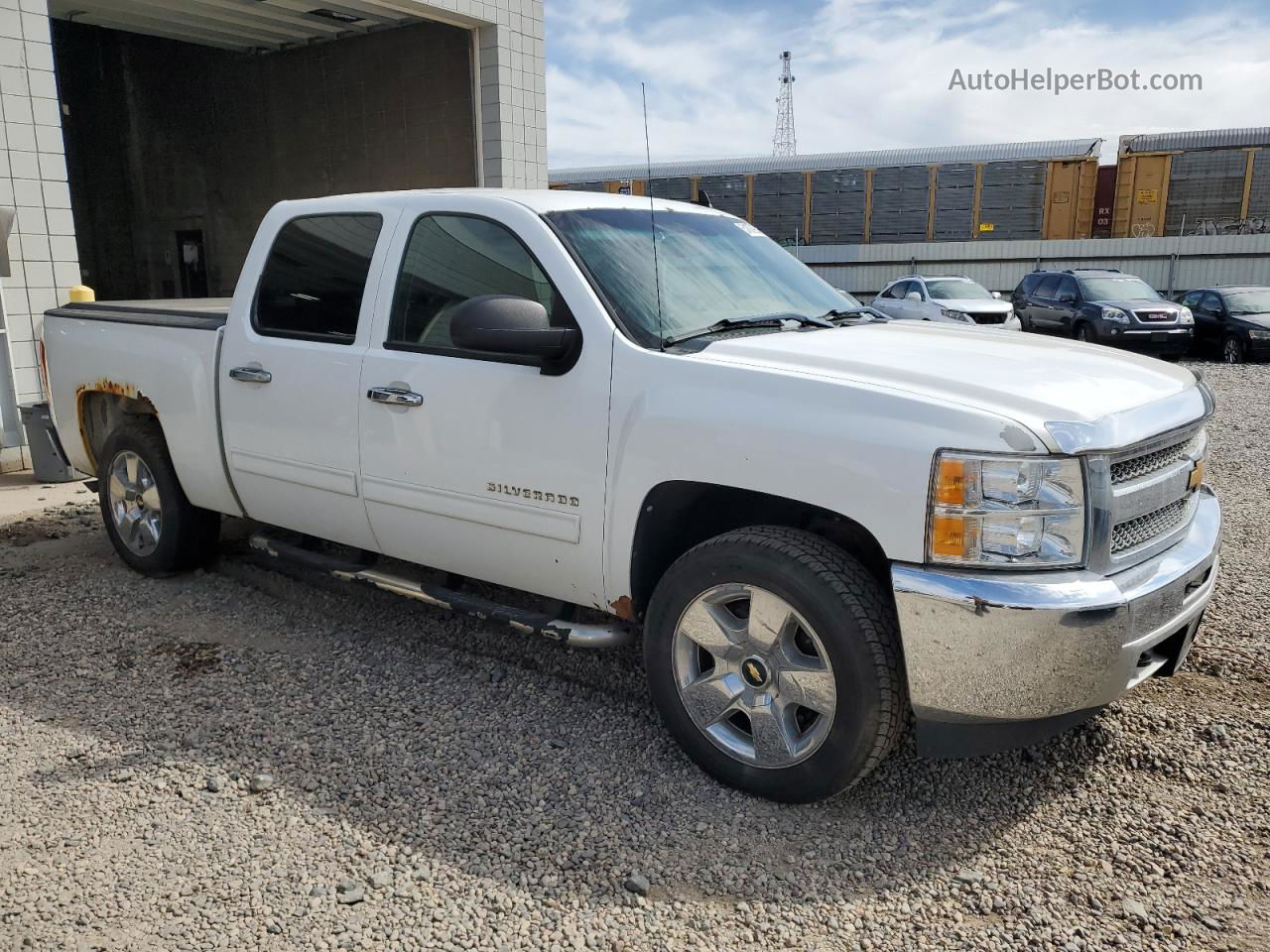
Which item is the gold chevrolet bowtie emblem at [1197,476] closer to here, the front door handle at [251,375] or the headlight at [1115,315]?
the front door handle at [251,375]

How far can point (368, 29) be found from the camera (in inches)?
612

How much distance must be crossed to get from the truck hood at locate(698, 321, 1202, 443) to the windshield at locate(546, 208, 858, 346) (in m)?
0.24

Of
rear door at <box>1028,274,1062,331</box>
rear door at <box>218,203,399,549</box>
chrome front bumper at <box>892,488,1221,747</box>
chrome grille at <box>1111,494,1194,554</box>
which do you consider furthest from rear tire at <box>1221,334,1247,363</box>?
rear door at <box>218,203,399,549</box>

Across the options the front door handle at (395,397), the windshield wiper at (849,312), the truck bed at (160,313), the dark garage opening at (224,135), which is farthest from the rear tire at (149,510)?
the dark garage opening at (224,135)

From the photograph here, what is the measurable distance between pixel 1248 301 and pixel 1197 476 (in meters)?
17.2

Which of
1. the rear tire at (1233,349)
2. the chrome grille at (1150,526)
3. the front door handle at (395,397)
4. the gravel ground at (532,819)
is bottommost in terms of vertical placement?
the gravel ground at (532,819)

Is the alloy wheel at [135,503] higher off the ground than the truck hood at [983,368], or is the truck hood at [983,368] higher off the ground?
the truck hood at [983,368]

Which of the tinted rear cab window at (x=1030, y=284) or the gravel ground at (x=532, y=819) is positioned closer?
the gravel ground at (x=532, y=819)

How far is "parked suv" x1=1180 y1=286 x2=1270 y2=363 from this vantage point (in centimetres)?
1711

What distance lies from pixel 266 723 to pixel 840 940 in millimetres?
2266

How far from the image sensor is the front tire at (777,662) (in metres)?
2.88

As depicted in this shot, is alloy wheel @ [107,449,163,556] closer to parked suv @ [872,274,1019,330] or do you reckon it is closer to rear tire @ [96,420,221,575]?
rear tire @ [96,420,221,575]

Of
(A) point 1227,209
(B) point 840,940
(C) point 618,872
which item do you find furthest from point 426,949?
(A) point 1227,209

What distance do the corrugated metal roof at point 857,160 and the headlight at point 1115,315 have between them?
408 inches
